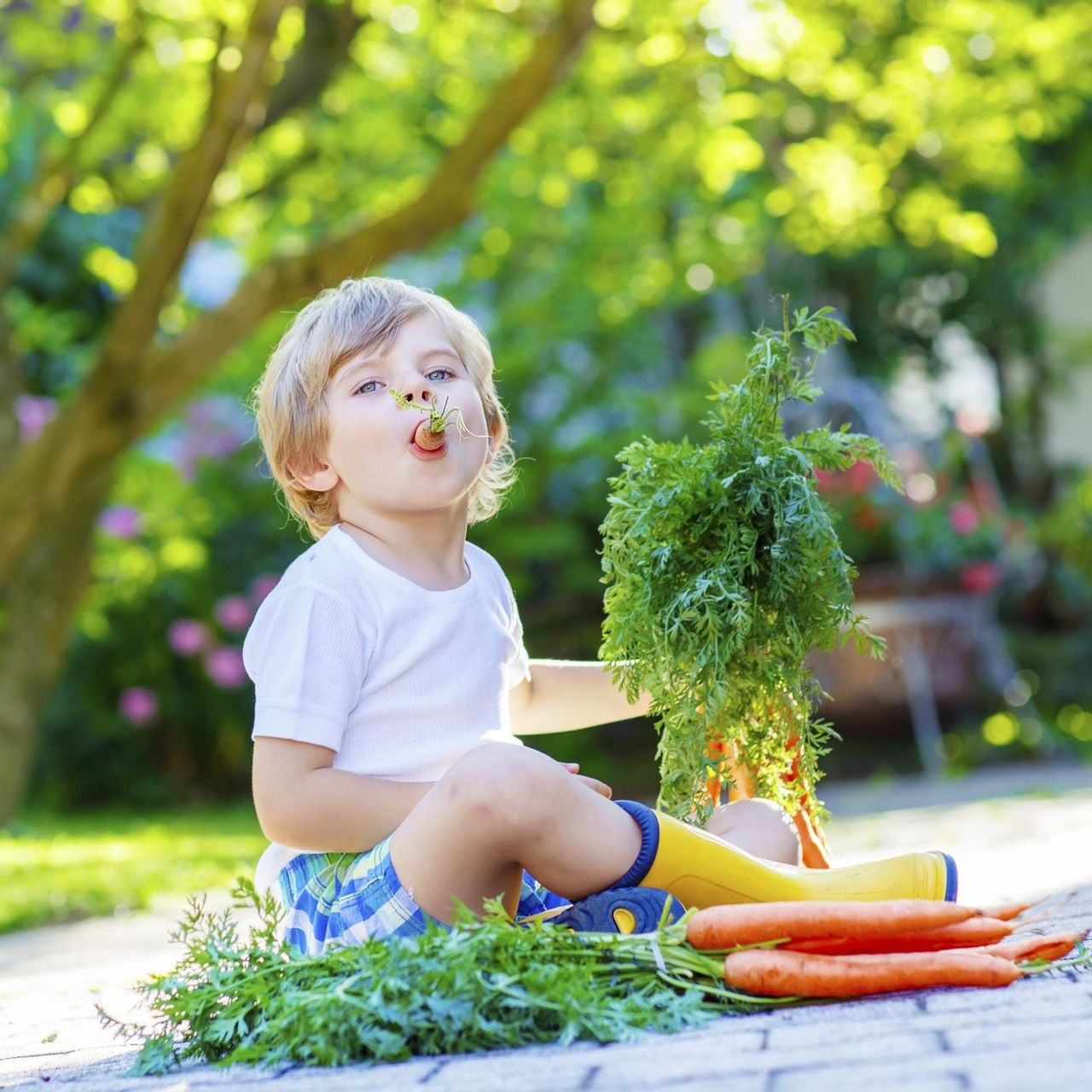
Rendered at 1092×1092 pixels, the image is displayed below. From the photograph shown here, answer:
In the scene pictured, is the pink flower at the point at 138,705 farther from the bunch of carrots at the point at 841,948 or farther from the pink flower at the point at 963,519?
the bunch of carrots at the point at 841,948

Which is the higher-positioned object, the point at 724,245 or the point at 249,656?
the point at 724,245

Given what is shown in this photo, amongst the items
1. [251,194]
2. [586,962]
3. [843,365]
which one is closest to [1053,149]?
[843,365]

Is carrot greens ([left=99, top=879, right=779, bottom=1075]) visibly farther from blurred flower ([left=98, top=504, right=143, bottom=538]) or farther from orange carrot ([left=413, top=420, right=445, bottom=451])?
blurred flower ([left=98, top=504, right=143, bottom=538])

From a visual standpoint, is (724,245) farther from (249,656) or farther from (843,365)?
(249,656)

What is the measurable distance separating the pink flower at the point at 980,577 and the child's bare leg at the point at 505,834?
7133 millimetres

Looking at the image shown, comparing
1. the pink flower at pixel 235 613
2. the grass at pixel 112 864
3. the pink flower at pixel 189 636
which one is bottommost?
the grass at pixel 112 864

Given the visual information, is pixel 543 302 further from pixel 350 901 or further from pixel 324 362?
pixel 350 901

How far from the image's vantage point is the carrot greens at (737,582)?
279cm

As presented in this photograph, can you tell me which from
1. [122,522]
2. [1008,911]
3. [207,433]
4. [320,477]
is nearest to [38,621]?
[122,522]

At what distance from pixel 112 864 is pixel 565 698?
3.93 meters

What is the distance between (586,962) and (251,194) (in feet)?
24.3

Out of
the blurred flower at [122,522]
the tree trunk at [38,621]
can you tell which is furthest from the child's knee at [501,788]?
the blurred flower at [122,522]

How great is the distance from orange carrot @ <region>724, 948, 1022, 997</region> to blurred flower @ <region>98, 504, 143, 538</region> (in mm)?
7400

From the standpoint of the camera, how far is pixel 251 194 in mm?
9000
